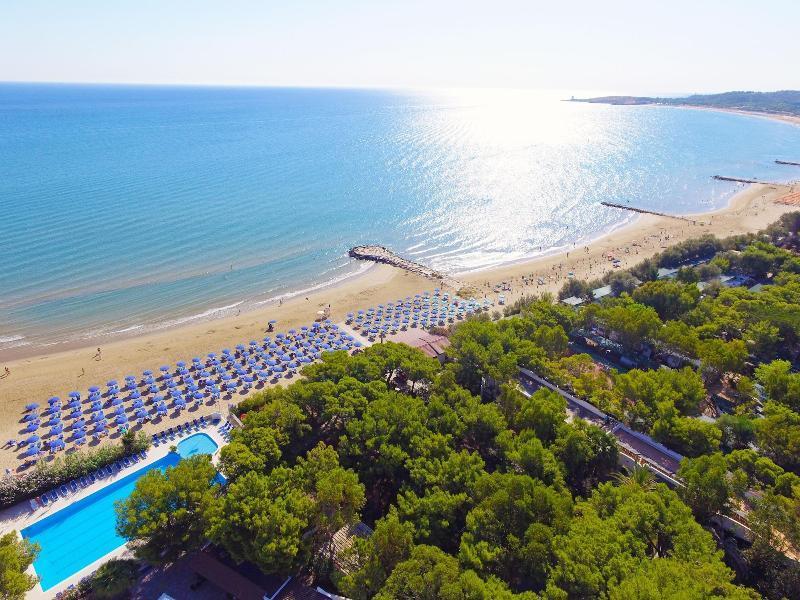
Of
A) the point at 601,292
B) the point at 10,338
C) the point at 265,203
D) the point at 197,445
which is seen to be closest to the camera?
the point at 197,445

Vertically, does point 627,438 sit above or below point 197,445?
above

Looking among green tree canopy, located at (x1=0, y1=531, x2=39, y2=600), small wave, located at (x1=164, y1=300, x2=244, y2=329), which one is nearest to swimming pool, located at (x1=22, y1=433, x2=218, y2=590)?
green tree canopy, located at (x1=0, y1=531, x2=39, y2=600)

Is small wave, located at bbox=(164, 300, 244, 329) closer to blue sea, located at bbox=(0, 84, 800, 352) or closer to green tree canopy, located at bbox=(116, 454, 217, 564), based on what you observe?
blue sea, located at bbox=(0, 84, 800, 352)

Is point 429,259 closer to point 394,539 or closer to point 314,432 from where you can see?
point 314,432

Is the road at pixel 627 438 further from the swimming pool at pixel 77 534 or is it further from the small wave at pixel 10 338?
the small wave at pixel 10 338

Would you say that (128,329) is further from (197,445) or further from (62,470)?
(62,470)

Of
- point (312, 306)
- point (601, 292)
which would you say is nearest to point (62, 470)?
point (312, 306)
